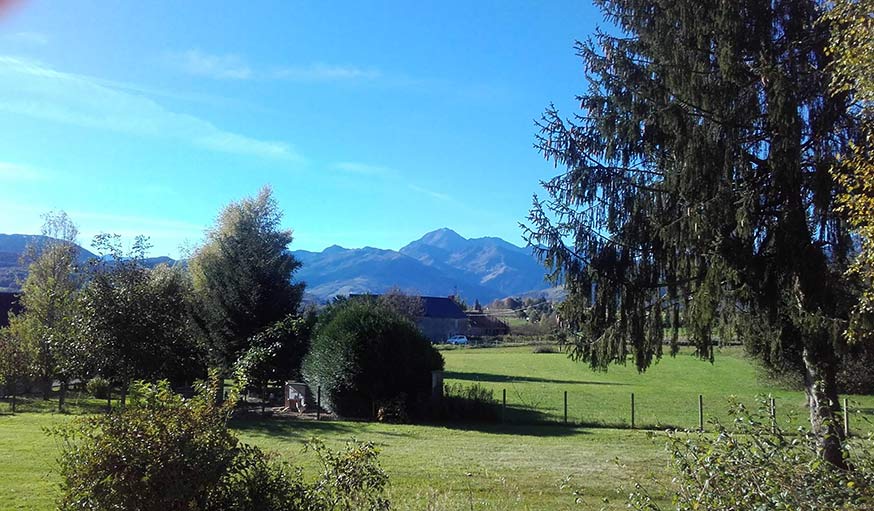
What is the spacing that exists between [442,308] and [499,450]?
10872 centimetres

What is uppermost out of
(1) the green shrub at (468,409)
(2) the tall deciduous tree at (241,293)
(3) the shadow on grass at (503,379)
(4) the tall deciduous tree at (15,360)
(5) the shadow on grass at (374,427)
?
(2) the tall deciduous tree at (241,293)

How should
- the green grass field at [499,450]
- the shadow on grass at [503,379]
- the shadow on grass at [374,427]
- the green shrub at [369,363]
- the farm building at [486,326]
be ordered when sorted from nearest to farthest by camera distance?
the green grass field at [499,450], the shadow on grass at [374,427], the green shrub at [369,363], the shadow on grass at [503,379], the farm building at [486,326]

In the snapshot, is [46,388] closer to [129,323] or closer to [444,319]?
[129,323]

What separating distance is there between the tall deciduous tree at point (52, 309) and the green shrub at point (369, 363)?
308 inches

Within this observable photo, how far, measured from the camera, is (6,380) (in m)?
24.3

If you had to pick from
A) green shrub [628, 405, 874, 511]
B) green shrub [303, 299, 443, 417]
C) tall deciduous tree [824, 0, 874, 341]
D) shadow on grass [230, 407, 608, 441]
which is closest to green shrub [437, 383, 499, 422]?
shadow on grass [230, 407, 608, 441]

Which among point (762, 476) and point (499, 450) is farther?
point (499, 450)

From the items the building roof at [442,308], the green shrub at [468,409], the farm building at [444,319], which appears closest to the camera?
the green shrub at [468,409]

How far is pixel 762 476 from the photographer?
4.10 metres

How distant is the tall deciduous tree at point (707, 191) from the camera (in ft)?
30.9

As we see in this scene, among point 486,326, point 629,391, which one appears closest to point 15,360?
point 629,391

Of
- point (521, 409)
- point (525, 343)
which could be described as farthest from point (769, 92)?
point (525, 343)

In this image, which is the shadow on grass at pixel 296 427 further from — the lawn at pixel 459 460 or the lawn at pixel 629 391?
the lawn at pixel 629 391

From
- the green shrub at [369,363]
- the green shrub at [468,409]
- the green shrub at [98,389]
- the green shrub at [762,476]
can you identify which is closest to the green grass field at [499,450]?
the green shrub at [762,476]
